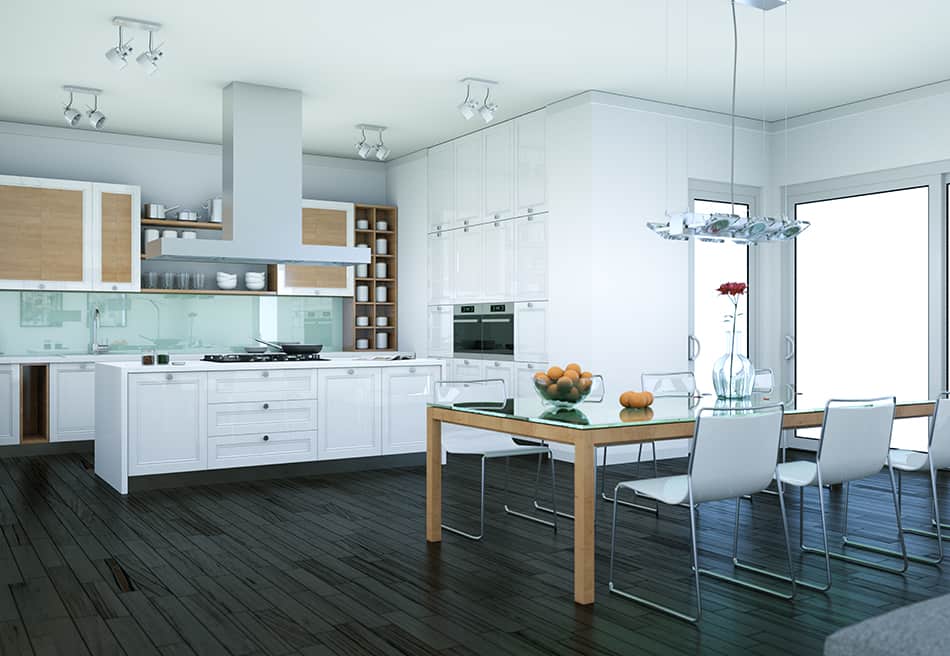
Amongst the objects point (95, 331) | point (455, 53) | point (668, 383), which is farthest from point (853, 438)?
point (95, 331)

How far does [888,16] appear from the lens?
5.20 meters

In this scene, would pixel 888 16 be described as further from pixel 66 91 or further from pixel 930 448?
pixel 66 91

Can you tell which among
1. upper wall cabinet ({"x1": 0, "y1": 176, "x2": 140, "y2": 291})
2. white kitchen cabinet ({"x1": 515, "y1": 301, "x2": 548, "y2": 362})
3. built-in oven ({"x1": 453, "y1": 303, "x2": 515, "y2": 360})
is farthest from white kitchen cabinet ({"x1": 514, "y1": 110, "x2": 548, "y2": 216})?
upper wall cabinet ({"x1": 0, "y1": 176, "x2": 140, "y2": 291})

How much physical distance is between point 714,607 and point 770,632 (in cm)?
31

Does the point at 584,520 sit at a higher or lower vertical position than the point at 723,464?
lower

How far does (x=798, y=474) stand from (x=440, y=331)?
5.31 m

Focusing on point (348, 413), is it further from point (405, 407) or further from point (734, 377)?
point (734, 377)

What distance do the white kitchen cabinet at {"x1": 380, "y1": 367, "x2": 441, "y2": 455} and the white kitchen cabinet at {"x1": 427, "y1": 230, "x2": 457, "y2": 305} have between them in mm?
1993

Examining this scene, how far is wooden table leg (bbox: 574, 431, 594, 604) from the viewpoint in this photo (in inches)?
134

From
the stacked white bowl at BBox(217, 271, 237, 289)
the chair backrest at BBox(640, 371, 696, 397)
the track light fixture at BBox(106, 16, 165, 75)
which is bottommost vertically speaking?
the chair backrest at BBox(640, 371, 696, 397)

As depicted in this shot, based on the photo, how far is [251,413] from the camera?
241 inches

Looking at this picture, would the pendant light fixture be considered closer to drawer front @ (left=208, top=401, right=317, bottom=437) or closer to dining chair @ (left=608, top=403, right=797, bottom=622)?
dining chair @ (left=608, top=403, right=797, bottom=622)

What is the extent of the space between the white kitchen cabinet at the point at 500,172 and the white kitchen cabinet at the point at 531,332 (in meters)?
0.86

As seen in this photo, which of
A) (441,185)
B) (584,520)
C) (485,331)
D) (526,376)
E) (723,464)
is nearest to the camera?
(723,464)
